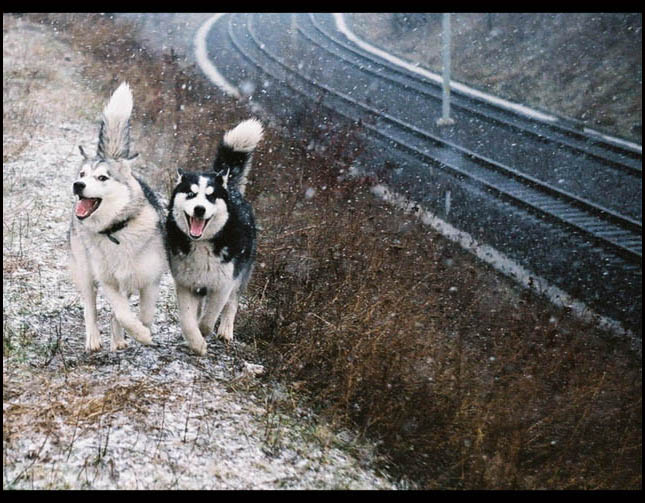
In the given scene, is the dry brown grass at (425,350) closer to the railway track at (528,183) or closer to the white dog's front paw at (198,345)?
the white dog's front paw at (198,345)

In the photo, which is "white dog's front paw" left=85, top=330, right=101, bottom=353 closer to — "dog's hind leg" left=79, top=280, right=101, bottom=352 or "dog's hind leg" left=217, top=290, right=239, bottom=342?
"dog's hind leg" left=79, top=280, right=101, bottom=352

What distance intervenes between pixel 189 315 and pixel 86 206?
1.10 meters

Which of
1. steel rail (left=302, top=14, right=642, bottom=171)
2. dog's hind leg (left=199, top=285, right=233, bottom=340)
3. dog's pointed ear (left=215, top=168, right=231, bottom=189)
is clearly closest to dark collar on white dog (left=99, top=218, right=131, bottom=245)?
dog's pointed ear (left=215, top=168, right=231, bottom=189)

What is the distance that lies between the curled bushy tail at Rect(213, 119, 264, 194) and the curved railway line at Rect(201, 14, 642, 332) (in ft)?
18.6

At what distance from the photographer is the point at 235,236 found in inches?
222

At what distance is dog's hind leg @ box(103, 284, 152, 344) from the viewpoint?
5.26m

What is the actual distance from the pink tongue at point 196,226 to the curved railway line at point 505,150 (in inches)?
250

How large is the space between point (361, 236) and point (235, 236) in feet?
12.0

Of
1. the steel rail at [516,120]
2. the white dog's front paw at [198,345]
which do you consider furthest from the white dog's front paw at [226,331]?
the steel rail at [516,120]

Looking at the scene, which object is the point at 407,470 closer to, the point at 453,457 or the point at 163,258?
the point at 453,457

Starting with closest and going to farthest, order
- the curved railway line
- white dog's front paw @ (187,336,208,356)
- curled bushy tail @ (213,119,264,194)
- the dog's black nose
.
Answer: the dog's black nose, white dog's front paw @ (187,336,208,356), curled bushy tail @ (213,119,264,194), the curved railway line

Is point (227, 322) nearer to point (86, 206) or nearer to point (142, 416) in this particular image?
point (142, 416)

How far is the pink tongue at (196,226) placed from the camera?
204 inches

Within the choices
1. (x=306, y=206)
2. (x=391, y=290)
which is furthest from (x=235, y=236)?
(x=306, y=206)
